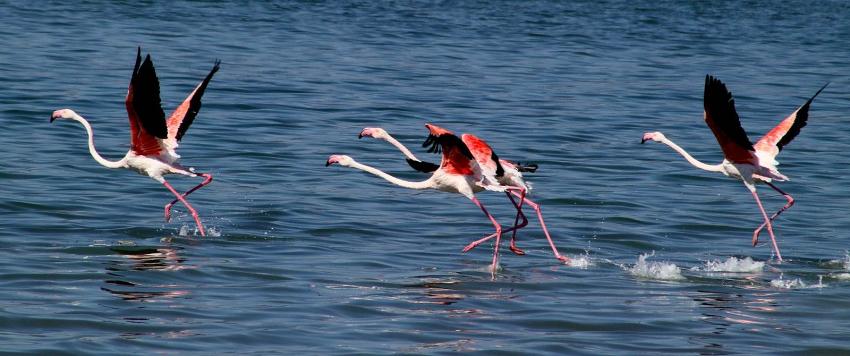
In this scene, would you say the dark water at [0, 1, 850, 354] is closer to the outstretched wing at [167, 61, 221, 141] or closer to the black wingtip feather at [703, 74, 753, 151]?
the outstretched wing at [167, 61, 221, 141]

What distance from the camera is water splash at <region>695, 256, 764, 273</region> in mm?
11961

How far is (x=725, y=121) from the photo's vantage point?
12453mm

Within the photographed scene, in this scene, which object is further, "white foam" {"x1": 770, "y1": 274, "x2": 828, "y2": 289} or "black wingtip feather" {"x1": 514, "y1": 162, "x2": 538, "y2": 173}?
"black wingtip feather" {"x1": 514, "y1": 162, "x2": 538, "y2": 173}

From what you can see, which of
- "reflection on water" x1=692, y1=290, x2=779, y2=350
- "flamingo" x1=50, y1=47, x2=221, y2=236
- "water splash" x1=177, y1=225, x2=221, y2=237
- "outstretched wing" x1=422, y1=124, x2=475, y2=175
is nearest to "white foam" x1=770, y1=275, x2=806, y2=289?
"reflection on water" x1=692, y1=290, x2=779, y2=350

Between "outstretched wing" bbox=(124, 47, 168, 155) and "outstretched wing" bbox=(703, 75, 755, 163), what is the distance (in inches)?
188

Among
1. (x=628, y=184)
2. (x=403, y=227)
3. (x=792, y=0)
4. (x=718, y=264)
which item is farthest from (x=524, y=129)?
(x=792, y=0)

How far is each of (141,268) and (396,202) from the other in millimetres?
4224

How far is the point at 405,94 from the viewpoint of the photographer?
2236 centimetres

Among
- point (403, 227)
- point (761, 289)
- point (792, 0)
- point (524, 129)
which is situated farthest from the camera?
point (792, 0)

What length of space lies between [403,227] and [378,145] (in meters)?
5.12

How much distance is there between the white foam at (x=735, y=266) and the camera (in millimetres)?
11961

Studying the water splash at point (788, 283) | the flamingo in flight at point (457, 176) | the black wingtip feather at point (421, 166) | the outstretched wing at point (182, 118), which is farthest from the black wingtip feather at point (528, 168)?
the outstretched wing at point (182, 118)

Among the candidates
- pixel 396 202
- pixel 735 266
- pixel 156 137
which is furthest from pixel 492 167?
pixel 156 137

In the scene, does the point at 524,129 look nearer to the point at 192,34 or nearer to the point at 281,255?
the point at 281,255
